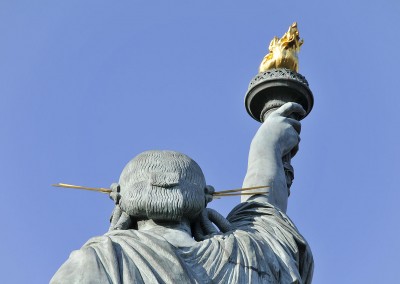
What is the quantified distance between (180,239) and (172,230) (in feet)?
0.57

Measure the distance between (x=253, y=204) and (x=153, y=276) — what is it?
2.20 metres

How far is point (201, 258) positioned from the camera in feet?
42.9

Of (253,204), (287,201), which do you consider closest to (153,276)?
(253,204)

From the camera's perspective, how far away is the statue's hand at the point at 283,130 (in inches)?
631

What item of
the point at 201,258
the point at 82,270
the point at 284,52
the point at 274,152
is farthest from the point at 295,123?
the point at 82,270

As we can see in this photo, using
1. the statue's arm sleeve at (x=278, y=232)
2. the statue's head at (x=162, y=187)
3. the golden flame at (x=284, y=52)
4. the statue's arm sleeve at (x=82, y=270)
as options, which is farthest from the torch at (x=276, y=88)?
the statue's arm sleeve at (x=82, y=270)

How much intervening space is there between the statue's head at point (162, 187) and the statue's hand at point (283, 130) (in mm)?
2258

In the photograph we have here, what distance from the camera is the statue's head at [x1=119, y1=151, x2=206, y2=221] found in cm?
1346

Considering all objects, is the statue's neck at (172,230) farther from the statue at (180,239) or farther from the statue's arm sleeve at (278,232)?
the statue's arm sleeve at (278,232)

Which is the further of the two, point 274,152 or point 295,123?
point 295,123

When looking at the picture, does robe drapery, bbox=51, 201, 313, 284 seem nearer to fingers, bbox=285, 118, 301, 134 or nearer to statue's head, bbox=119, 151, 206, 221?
statue's head, bbox=119, 151, 206, 221

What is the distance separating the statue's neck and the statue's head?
2.6 inches

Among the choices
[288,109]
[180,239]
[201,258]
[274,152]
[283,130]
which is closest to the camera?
[201,258]

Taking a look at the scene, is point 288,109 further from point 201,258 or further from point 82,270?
point 82,270
